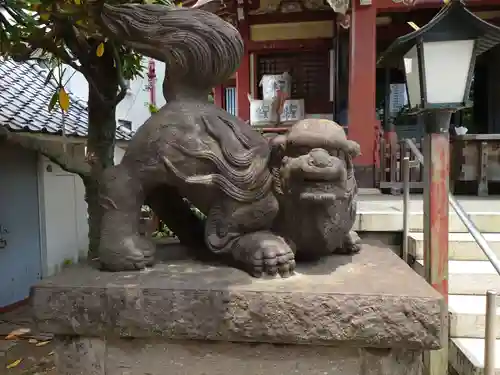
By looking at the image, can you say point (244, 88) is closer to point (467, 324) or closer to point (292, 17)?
point (292, 17)

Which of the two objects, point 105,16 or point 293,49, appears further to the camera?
point 293,49

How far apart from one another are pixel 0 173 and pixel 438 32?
5939 mm

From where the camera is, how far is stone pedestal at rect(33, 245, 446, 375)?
1589mm

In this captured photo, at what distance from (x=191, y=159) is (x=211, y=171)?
0.09m

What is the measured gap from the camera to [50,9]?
120 inches

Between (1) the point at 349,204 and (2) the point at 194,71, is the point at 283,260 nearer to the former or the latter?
(1) the point at 349,204

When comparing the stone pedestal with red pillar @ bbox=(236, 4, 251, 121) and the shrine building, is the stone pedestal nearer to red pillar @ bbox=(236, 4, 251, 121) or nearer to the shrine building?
the shrine building

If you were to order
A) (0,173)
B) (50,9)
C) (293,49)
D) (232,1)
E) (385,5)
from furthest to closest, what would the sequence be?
(293,49) < (232,1) < (385,5) < (0,173) < (50,9)

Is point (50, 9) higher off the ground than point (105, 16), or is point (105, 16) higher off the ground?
point (50, 9)

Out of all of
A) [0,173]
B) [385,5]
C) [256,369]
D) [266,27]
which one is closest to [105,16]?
[256,369]

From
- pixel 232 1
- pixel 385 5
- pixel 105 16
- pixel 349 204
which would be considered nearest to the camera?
pixel 349 204

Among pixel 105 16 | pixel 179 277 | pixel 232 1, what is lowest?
pixel 179 277

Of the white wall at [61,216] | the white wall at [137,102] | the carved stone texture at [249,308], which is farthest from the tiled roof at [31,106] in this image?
the carved stone texture at [249,308]

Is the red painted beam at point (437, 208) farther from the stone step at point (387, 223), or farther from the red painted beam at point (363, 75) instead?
the red painted beam at point (363, 75)
